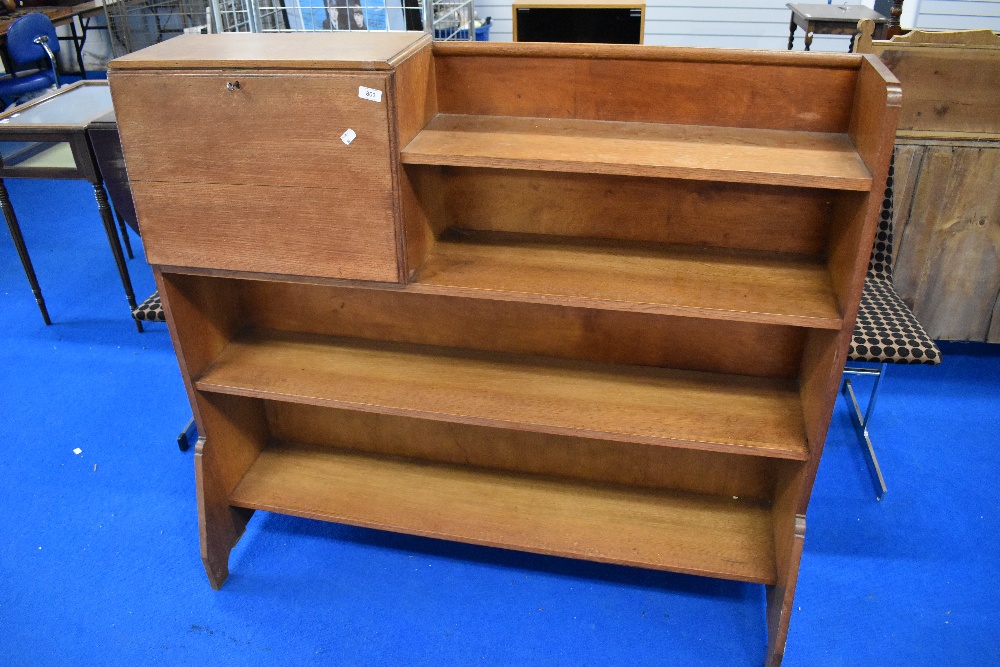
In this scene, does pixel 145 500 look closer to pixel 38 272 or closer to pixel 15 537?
pixel 15 537

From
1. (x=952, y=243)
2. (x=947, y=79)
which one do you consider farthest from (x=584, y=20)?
(x=952, y=243)

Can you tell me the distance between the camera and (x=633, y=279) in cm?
175

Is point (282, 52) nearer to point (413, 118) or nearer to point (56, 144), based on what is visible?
point (413, 118)

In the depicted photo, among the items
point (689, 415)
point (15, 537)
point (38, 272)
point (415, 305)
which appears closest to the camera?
point (689, 415)

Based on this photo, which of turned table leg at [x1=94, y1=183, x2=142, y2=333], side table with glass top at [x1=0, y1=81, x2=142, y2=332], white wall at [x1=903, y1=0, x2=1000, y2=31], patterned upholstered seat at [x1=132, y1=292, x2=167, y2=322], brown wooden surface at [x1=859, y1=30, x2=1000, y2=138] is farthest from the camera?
white wall at [x1=903, y1=0, x2=1000, y2=31]

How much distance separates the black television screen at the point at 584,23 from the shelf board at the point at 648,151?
217 cm

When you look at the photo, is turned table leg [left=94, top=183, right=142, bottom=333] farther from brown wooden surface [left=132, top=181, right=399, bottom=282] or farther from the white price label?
the white price label

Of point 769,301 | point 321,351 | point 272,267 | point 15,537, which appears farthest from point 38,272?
point 769,301

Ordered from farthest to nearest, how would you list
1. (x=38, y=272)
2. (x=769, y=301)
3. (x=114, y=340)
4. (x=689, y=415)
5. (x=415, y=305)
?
1. (x=38, y=272)
2. (x=114, y=340)
3. (x=415, y=305)
4. (x=689, y=415)
5. (x=769, y=301)

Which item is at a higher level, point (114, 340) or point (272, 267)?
point (272, 267)

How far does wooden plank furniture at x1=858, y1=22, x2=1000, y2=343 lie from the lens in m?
2.66

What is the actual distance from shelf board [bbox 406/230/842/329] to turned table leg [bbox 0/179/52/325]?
7.55ft

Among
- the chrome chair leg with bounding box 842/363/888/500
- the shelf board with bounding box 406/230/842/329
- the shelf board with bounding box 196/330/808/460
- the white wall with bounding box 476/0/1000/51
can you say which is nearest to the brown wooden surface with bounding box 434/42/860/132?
the shelf board with bounding box 406/230/842/329

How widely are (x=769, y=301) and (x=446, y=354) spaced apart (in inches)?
34.8
